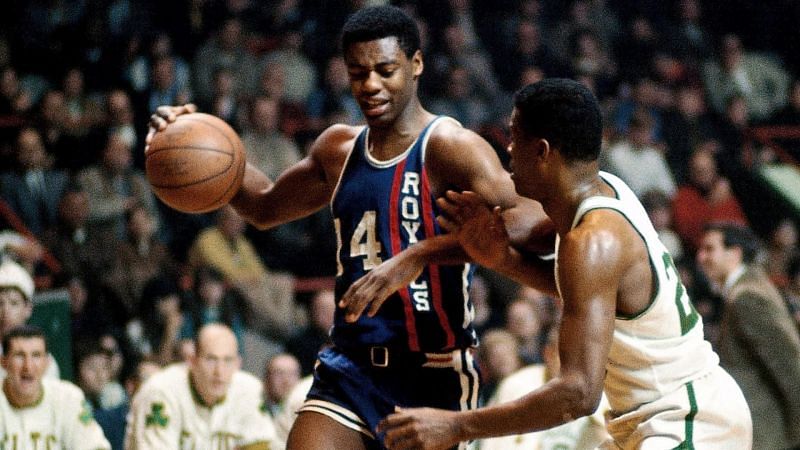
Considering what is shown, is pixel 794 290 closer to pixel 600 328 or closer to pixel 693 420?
pixel 693 420

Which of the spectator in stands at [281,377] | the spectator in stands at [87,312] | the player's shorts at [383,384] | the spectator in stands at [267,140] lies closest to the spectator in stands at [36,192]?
the spectator in stands at [87,312]

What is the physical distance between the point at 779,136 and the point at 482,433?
385 inches

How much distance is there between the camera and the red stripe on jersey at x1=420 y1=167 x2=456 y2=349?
179 inches

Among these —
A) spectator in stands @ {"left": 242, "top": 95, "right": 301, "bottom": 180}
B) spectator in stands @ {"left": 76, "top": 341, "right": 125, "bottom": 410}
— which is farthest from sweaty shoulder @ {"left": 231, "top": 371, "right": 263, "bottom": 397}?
spectator in stands @ {"left": 242, "top": 95, "right": 301, "bottom": 180}

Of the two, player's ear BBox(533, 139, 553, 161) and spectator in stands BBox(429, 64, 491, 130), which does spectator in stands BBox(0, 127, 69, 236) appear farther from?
player's ear BBox(533, 139, 553, 161)

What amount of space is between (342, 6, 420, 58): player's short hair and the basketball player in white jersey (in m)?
2.96

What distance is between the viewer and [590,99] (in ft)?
12.8

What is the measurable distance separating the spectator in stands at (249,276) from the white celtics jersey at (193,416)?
1949 mm

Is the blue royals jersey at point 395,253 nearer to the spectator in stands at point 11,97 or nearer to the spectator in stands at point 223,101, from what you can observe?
the spectator in stands at point 223,101

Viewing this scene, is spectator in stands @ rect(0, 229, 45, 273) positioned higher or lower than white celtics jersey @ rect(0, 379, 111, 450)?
higher

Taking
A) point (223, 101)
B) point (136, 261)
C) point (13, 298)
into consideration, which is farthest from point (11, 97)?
point (13, 298)

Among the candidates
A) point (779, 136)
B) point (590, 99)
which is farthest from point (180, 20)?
point (590, 99)

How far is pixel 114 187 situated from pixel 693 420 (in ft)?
20.5

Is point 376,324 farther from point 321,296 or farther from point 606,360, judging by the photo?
point 321,296
